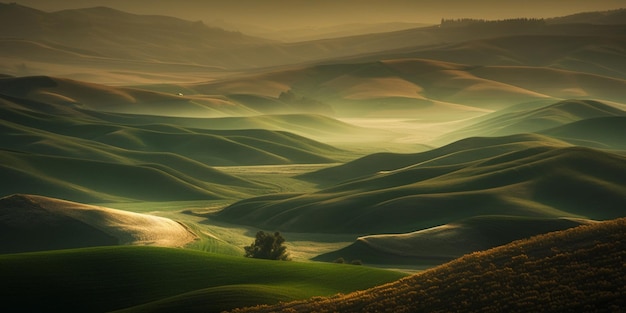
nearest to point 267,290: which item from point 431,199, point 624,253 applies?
point 624,253

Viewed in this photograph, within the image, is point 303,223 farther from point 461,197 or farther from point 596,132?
point 596,132

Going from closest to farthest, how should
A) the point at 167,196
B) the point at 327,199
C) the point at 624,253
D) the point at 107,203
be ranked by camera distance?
the point at 624,253, the point at 327,199, the point at 107,203, the point at 167,196

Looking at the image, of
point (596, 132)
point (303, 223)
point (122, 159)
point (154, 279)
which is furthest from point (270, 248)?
point (596, 132)

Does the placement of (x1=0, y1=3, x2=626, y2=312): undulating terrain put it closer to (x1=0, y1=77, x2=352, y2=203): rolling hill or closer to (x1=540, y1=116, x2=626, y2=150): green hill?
(x1=0, y1=77, x2=352, y2=203): rolling hill

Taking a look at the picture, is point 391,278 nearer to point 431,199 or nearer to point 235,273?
point 235,273

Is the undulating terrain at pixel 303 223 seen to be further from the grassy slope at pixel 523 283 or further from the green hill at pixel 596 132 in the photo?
the green hill at pixel 596 132

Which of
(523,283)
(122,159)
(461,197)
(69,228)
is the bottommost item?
(523,283)

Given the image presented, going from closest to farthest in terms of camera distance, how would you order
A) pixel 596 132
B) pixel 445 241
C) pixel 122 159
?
pixel 445 241, pixel 122 159, pixel 596 132
